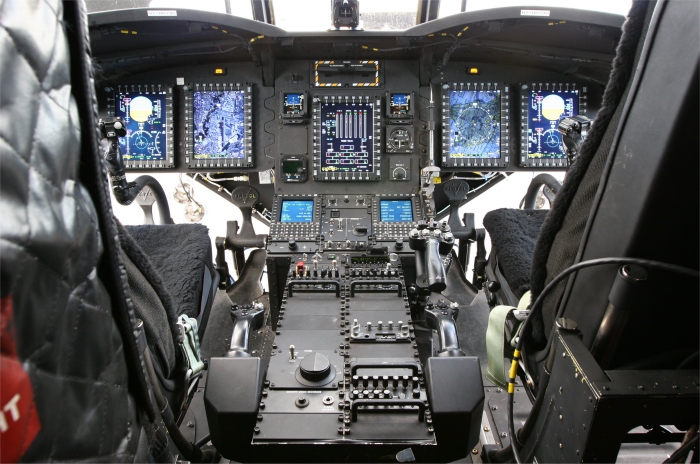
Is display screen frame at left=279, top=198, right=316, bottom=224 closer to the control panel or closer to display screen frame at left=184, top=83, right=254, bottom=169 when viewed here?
the control panel

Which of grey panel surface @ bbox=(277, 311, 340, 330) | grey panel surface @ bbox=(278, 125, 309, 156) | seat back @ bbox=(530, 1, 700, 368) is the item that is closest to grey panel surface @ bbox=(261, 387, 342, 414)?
grey panel surface @ bbox=(277, 311, 340, 330)

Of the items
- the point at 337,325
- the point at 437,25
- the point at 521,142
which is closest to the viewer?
the point at 337,325

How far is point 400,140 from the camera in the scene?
10.6 ft

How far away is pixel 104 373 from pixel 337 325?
1302 millimetres

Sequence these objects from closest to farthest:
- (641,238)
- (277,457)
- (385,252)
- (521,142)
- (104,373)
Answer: (104,373), (641,238), (277,457), (385,252), (521,142)

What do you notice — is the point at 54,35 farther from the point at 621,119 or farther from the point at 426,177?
the point at 426,177

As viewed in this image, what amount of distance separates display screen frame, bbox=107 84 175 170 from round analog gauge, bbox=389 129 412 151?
1466mm

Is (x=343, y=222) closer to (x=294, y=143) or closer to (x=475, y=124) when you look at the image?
(x=294, y=143)

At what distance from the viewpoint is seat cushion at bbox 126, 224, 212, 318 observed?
6.84 feet

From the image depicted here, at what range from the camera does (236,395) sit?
152 cm

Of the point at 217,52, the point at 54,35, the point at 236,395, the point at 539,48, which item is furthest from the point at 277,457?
the point at 539,48

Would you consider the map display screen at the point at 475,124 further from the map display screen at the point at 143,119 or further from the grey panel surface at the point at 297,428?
the grey panel surface at the point at 297,428

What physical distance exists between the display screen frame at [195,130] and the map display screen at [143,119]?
15 centimetres

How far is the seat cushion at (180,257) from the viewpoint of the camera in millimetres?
2084
